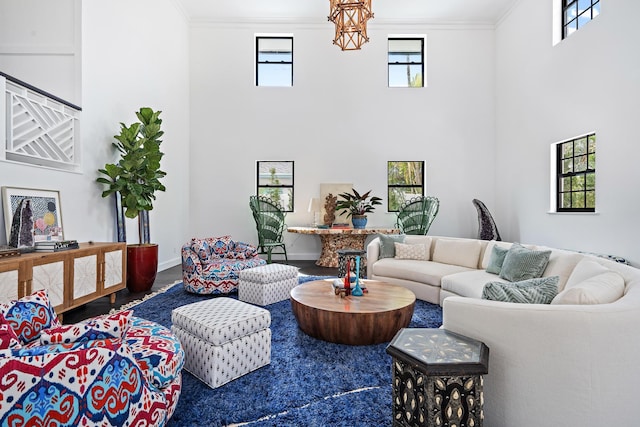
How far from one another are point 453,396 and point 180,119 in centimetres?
649

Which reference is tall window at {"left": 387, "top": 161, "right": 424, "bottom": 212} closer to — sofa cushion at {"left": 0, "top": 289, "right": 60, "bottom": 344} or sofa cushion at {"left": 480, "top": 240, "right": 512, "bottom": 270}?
sofa cushion at {"left": 480, "top": 240, "right": 512, "bottom": 270}

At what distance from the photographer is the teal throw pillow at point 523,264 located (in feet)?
9.32

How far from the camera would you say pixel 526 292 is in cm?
165

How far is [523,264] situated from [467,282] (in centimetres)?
52

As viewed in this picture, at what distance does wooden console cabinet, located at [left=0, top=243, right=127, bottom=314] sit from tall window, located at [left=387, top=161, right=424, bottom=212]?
16.3 feet

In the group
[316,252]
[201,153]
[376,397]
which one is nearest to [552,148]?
[316,252]

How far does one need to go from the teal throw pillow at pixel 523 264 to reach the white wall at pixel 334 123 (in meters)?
3.64

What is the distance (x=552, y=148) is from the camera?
495 cm

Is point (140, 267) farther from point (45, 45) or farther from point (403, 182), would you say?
point (403, 182)

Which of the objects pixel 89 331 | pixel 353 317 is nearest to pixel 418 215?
pixel 353 317

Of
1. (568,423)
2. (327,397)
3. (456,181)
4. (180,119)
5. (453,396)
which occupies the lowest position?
(327,397)

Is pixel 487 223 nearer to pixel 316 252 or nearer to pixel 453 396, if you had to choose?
pixel 316 252

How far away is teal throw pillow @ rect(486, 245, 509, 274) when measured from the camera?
340 centimetres

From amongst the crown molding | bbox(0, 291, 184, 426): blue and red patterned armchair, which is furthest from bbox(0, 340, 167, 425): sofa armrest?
the crown molding
